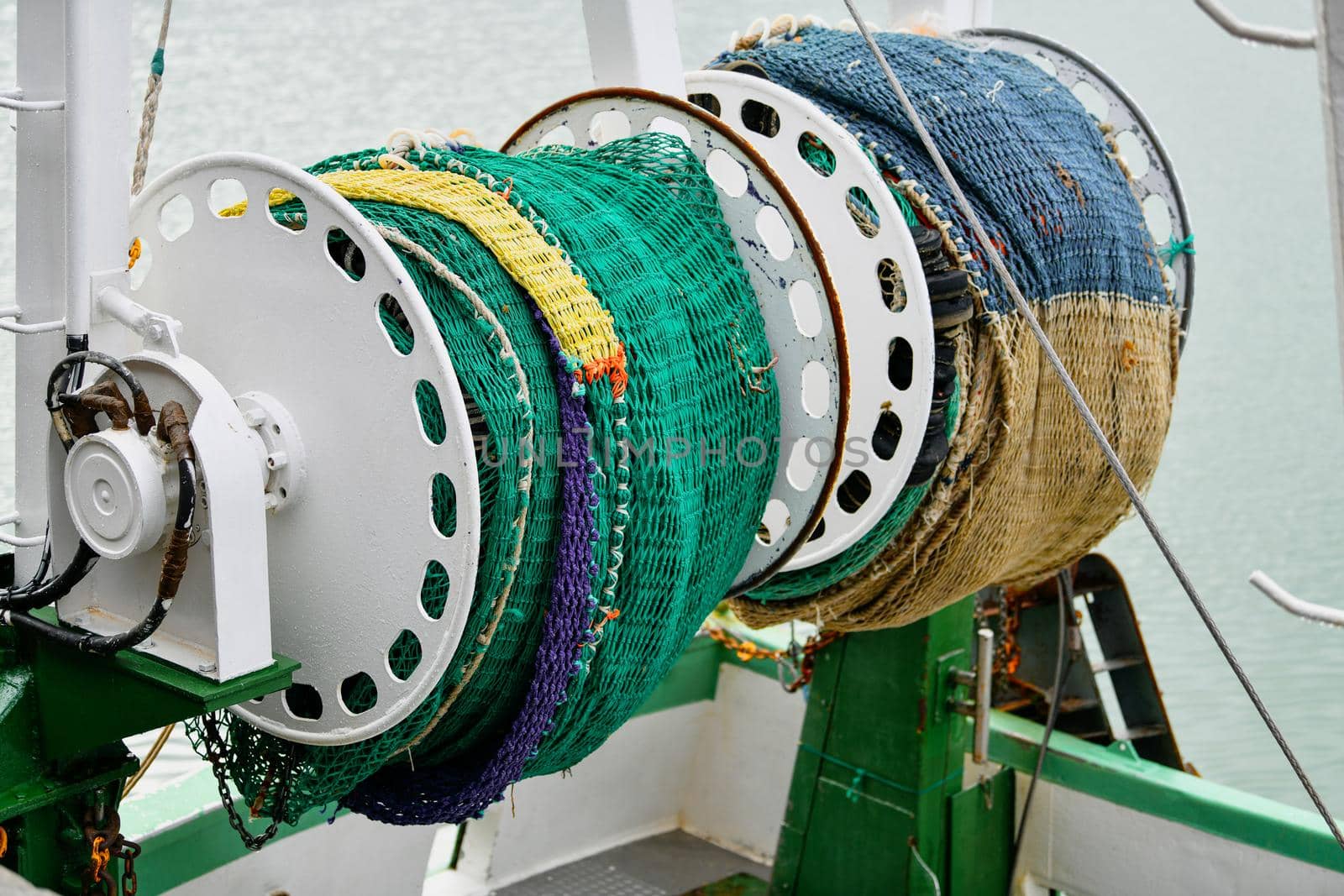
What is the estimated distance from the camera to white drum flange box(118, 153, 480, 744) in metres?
1.36

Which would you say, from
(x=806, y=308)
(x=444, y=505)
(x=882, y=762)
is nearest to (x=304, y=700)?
(x=444, y=505)

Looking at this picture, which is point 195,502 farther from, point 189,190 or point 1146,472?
point 1146,472

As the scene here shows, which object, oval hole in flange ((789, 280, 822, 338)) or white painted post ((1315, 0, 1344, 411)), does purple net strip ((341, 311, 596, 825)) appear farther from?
white painted post ((1315, 0, 1344, 411))

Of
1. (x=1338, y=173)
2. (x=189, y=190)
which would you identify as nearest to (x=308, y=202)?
(x=189, y=190)

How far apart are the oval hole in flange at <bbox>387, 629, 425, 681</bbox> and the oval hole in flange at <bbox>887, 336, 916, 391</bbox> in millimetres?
846

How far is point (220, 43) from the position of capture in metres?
5.54

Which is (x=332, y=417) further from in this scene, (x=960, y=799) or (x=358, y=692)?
(x=960, y=799)

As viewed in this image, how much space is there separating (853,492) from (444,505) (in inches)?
32.7

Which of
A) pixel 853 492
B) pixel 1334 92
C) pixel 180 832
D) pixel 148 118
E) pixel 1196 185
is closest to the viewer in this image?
pixel 1334 92

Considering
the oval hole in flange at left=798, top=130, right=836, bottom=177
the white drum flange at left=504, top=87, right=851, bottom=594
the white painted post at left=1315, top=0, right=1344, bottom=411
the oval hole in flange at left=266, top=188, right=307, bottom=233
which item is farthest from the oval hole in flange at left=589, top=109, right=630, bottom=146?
the white painted post at left=1315, top=0, right=1344, bottom=411

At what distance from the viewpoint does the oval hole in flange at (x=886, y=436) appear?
2.05 metres

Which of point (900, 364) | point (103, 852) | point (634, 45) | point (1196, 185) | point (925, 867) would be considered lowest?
point (925, 867)

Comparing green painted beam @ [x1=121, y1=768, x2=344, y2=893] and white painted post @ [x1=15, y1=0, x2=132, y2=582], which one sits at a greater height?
white painted post @ [x1=15, y1=0, x2=132, y2=582]

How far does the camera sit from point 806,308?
1938mm
